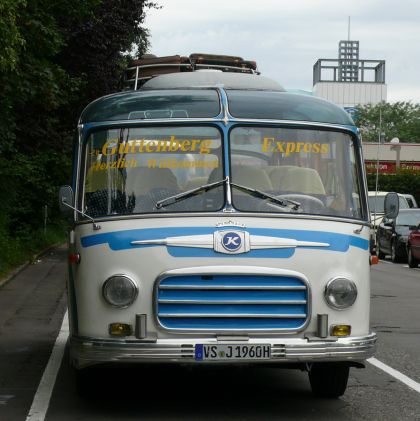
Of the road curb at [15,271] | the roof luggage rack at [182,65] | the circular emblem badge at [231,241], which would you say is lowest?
the road curb at [15,271]

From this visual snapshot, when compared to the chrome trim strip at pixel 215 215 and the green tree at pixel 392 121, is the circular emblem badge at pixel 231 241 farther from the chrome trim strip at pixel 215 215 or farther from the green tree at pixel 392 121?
the green tree at pixel 392 121

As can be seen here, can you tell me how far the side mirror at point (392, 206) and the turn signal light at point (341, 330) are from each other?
1.70 m

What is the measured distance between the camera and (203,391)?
1019 cm

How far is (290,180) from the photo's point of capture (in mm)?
9492

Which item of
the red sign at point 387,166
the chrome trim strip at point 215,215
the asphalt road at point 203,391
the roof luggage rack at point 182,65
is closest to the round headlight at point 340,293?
the chrome trim strip at point 215,215

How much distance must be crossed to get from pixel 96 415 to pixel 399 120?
139m

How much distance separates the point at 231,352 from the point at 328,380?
1390 mm

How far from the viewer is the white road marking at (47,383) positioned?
902 cm

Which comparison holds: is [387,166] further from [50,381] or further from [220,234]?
[220,234]

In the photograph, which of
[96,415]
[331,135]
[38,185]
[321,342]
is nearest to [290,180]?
[331,135]

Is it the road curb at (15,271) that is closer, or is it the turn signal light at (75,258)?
the turn signal light at (75,258)

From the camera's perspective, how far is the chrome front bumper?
8.57 meters

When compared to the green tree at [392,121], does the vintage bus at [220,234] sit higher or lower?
lower

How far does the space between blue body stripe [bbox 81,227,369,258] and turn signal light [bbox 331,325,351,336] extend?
22.3 inches
